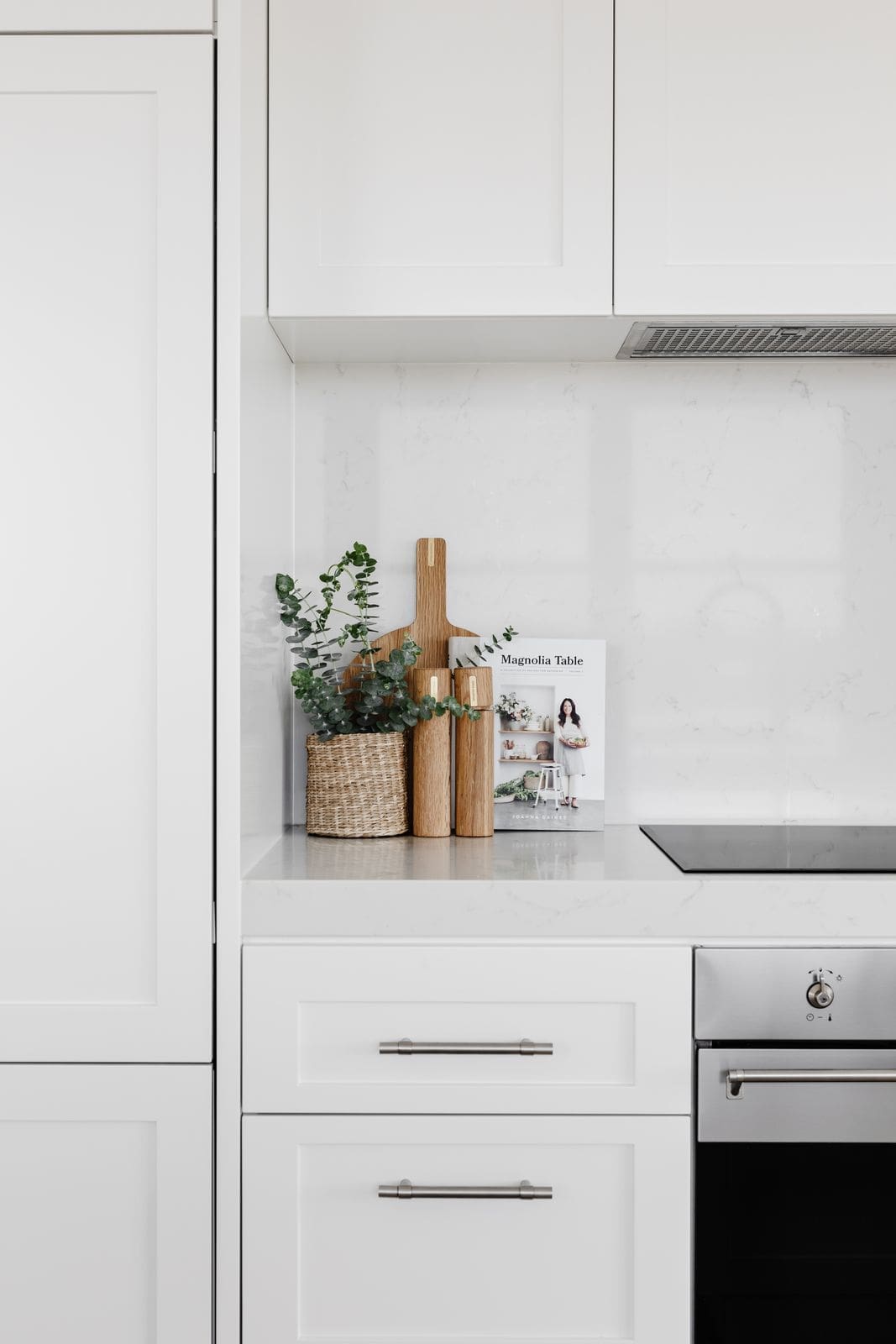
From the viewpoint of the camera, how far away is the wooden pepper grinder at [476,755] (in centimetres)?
172

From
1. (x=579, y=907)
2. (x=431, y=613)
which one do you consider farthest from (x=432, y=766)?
(x=579, y=907)

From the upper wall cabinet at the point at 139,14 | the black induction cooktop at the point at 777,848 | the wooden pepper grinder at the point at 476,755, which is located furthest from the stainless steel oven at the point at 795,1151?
the upper wall cabinet at the point at 139,14

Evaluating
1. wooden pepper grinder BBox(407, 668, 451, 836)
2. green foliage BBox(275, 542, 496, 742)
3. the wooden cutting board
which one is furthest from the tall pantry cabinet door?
the wooden cutting board

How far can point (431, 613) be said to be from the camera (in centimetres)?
185

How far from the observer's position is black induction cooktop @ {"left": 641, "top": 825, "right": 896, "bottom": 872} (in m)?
1.46

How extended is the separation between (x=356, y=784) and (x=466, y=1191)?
61 centimetres

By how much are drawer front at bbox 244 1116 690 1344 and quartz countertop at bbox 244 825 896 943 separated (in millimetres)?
239

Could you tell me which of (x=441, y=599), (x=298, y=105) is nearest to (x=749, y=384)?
(x=441, y=599)

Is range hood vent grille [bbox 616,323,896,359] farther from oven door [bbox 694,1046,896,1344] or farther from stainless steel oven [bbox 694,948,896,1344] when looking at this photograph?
oven door [bbox 694,1046,896,1344]

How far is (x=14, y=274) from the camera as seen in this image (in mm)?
1355

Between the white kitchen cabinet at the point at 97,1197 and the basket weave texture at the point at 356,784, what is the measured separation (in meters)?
0.46

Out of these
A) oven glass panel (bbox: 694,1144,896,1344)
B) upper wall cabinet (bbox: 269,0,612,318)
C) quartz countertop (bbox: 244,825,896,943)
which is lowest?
oven glass panel (bbox: 694,1144,896,1344)

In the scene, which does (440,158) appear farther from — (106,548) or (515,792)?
(515,792)

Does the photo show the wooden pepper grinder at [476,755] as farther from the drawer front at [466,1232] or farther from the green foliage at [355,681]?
the drawer front at [466,1232]
